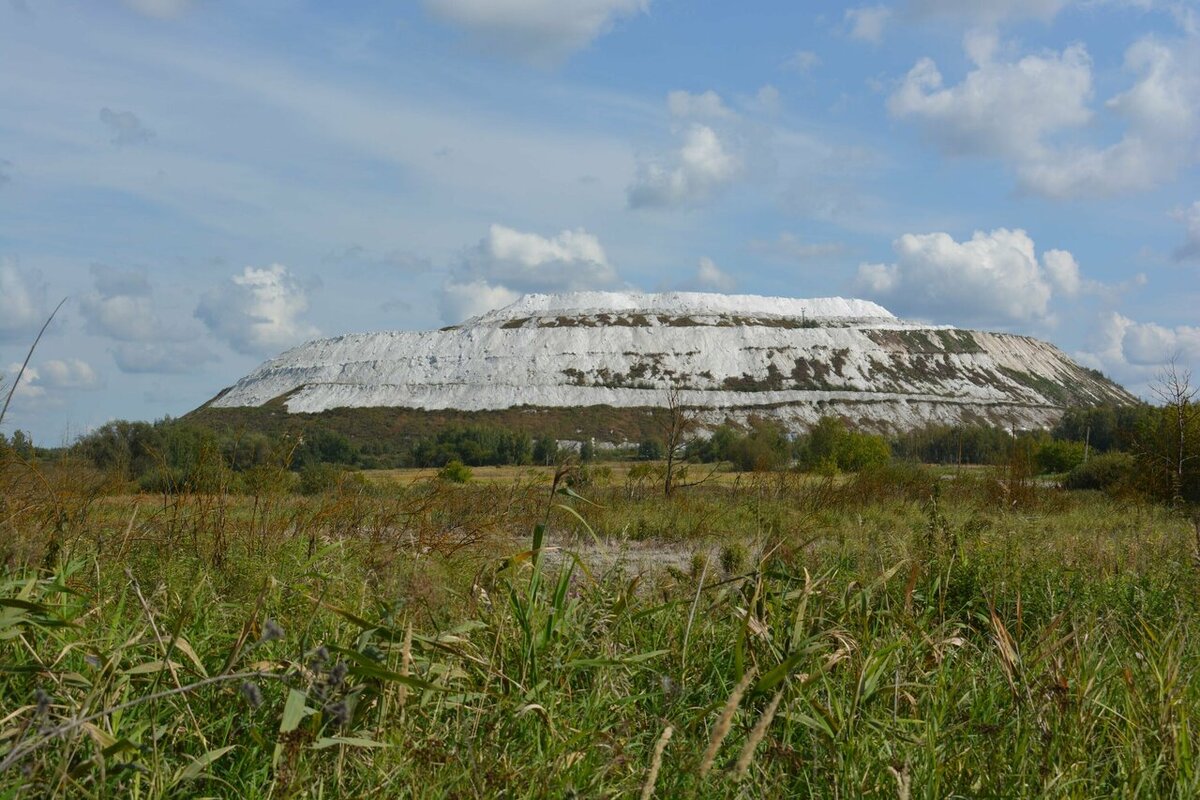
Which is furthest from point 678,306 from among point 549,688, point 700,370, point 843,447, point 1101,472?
point 549,688

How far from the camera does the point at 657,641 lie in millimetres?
4062

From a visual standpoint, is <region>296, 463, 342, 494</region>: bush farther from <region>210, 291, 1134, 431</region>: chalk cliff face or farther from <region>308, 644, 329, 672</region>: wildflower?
<region>210, 291, 1134, 431</region>: chalk cliff face

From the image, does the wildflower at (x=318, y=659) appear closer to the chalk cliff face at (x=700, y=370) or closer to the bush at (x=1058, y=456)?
the bush at (x=1058, y=456)

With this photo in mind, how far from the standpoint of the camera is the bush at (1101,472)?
24.8 metres

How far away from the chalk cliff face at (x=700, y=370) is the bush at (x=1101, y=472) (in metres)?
68.6

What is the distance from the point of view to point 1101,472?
1021 inches

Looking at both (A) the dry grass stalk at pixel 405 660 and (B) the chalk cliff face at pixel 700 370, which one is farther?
(B) the chalk cliff face at pixel 700 370

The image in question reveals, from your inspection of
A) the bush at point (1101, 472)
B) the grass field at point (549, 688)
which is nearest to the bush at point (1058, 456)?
the bush at point (1101, 472)

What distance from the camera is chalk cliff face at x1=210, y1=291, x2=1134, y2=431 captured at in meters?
108

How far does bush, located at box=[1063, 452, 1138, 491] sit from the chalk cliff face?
68583 millimetres

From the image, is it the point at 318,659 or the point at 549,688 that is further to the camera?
the point at 549,688

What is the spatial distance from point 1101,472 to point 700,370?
310 feet

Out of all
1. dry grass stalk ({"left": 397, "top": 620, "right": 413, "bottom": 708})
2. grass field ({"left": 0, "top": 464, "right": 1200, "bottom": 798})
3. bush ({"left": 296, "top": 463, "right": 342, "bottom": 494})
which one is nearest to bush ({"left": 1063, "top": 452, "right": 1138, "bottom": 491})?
bush ({"left": 296, "top": 463, "right": 342, "bottom": 494})

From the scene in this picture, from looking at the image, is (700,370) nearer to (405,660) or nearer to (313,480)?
(313,480)
